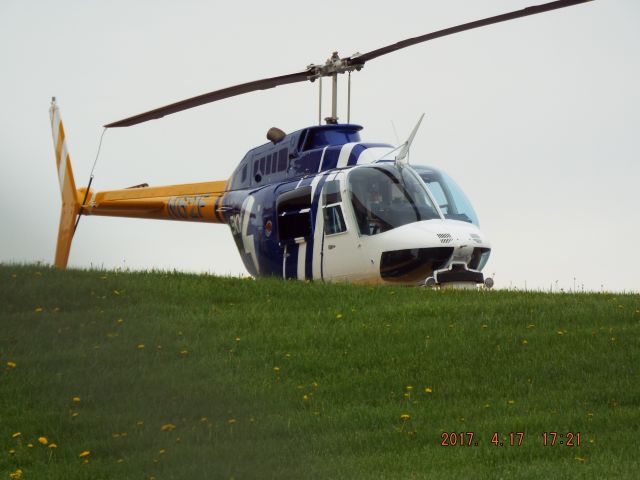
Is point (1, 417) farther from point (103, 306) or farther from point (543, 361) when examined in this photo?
point (543, 361)

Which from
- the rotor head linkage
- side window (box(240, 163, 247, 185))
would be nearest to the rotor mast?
the rotor head linkage

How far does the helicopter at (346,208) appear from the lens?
17.7 m

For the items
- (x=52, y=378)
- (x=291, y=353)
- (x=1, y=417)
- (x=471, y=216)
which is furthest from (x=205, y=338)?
(x=471, y=216)

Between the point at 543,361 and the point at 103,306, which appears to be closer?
the point at 543,361

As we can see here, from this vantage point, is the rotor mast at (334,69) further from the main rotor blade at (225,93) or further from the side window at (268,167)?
the side window at (268,167)

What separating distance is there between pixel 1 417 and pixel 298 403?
9.70 ft

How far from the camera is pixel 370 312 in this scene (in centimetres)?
1540

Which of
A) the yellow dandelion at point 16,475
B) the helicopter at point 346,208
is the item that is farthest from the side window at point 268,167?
the yellow dandelion at point 16,475

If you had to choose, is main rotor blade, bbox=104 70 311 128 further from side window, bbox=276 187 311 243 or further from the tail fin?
the tail fin

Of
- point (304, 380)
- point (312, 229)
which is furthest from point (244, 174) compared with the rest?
point (304, 380)

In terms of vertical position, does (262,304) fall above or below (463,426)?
above

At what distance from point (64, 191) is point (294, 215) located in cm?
886

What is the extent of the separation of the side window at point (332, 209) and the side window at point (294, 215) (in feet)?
1.26

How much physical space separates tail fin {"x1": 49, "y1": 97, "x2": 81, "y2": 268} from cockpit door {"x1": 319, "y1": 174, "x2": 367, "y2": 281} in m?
8.68
